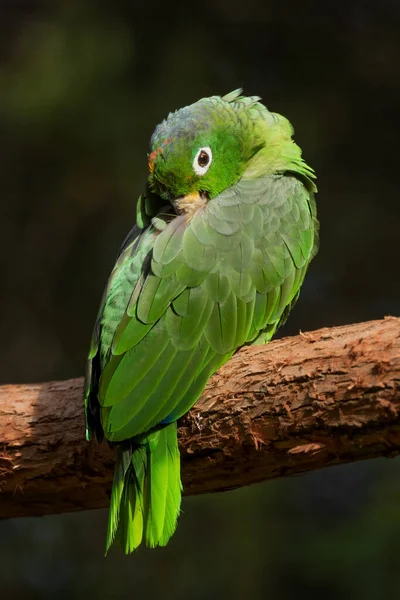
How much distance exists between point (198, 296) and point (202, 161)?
0.58 m

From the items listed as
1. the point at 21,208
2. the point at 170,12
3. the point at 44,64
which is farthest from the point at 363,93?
the point at 21,208

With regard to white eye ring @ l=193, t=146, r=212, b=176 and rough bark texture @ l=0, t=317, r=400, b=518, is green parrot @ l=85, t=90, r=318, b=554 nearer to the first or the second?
white eye ring @ l=193, t=146, r=212, b=176

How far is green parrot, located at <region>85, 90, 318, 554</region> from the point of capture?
2.78 metres

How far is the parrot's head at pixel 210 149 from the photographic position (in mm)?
3213

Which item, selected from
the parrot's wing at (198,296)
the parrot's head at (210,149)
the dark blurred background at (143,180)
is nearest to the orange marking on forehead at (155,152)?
the parrot's head at (210,149)

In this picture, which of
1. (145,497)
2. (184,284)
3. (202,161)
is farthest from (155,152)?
(145,497)

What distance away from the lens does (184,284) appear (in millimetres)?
2975

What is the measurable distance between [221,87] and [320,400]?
4306mm

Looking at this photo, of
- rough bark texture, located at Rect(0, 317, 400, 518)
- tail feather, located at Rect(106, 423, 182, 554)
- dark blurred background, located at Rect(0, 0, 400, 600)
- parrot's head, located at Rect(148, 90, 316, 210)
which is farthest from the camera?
dark blurred background, located at Rect(0, 0, 400, 600)

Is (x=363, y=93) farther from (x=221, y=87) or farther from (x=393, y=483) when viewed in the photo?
(x=393, y=483)

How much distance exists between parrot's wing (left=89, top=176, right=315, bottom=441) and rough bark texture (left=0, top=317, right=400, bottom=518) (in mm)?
133

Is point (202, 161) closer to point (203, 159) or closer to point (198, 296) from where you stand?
point (203, 159)

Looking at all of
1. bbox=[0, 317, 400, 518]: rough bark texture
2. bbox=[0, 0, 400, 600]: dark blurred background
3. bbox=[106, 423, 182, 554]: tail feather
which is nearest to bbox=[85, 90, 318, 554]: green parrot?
bbox=[106, 423, 182, 554]: tail feather

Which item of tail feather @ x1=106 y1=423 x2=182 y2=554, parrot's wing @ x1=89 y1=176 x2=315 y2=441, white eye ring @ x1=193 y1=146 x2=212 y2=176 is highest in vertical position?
white eye ring @ x1=193 y1=146 x2=212 y2=176
